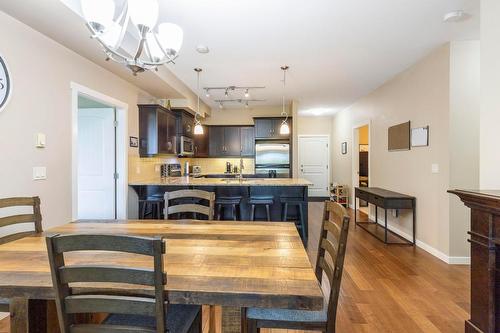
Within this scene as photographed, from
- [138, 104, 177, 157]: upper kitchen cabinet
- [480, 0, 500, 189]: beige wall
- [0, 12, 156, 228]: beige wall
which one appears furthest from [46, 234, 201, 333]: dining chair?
[138, 104, 177, 157]: upper kitchen cabinet

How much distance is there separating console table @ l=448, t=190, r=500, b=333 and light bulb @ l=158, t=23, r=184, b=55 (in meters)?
2.21

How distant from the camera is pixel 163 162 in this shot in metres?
5.58

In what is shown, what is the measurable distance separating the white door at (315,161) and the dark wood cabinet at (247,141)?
2.03 meters

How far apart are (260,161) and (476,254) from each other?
5.26 metres

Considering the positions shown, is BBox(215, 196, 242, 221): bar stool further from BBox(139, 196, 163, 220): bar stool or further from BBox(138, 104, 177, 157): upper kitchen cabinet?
BBox(138, 104, 177, 157): upper kitchen cabinet

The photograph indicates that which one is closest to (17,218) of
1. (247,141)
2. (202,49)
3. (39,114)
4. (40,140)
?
(40,140)

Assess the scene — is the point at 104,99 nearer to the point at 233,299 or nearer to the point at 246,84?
the point at 246,84

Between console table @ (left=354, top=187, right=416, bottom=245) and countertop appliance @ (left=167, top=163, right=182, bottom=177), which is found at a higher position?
countertop appliance @ (left=167, top=163, right=182, bottom=177)

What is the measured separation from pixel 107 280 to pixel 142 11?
153 centimetres

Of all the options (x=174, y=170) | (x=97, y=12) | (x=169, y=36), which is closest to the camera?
(x=97, y=12)

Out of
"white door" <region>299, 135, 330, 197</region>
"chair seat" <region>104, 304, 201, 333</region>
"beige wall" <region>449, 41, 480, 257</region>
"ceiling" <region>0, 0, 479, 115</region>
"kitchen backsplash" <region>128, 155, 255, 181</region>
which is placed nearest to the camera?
"chair seat" <region>104, 304, 201, 333</region>

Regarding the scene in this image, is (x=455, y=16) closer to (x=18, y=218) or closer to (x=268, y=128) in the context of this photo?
(x=18, y=218)

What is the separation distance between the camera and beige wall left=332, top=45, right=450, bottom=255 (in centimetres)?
333

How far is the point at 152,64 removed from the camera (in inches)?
77.4
